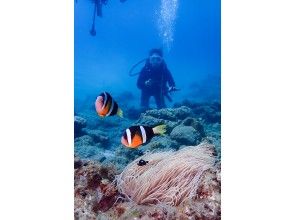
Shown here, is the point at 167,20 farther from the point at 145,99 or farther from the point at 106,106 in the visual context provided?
the point at 106,106

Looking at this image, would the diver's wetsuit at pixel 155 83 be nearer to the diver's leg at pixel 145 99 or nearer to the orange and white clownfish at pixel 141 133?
the diver's leg at pixel 145 99

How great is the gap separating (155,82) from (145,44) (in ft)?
0.81

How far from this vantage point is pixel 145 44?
255 cm

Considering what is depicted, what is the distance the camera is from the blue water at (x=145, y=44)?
2.51 m

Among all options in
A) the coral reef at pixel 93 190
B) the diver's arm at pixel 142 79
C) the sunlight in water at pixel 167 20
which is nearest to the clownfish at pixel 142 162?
the coral reef at pixel 93 190

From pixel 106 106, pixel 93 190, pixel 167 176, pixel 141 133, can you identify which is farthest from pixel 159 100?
pixel 93 190

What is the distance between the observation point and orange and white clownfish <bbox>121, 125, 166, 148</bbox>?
8.27 feet

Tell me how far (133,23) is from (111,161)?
884mm

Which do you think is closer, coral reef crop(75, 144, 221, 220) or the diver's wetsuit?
coral reef crop(75, 144, 221, 220)

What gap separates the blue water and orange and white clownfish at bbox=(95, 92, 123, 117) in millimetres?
43

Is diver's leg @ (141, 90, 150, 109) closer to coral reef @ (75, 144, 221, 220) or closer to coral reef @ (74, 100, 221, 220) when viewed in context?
coral reef @ (74, 100, 221, 220)

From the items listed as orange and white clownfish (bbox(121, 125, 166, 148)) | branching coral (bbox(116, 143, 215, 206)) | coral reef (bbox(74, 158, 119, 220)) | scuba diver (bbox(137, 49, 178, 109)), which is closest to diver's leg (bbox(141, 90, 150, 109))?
scuba diver (bbox(137, 49, 178, 109))
